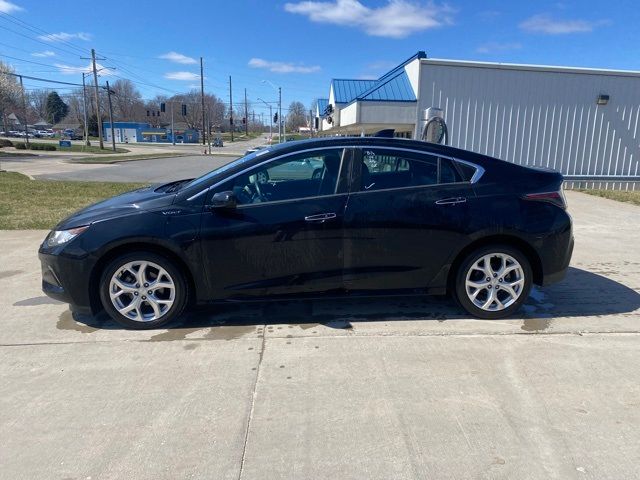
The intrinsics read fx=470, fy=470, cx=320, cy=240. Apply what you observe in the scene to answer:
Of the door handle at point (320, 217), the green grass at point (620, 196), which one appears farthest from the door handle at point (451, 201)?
the green grass at point (620, 196)

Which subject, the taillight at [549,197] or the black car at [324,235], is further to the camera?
the taillight at [549,197]

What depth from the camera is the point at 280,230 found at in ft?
13.1

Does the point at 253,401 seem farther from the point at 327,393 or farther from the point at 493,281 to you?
the point at 493,281

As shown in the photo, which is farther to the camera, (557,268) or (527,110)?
(527,110)

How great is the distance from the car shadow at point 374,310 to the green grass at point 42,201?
18.3ft

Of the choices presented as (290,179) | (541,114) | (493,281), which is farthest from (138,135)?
(493,281)

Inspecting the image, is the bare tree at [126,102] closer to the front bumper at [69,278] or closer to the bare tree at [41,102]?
the bare tree at [41,102]

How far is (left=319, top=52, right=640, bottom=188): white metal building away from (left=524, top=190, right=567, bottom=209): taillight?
1097 centimetres

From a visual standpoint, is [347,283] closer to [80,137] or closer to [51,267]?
[51,267]

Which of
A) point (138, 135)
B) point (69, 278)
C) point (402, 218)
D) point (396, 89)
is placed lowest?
point (69, 278)

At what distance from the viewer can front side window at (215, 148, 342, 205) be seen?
161 inches

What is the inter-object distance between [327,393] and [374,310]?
1.60m

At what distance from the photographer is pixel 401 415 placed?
9.54ft

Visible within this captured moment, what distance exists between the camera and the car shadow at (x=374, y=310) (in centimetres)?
438
